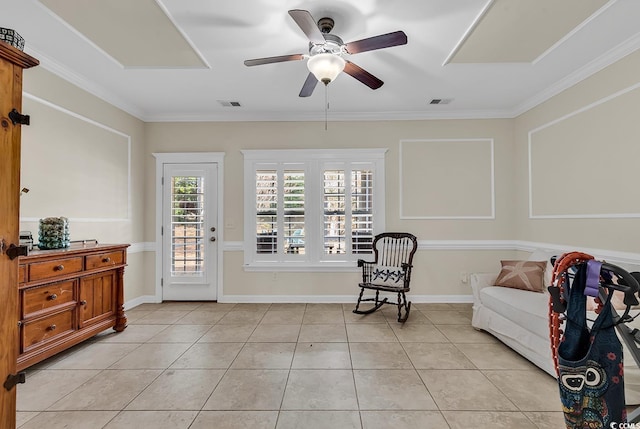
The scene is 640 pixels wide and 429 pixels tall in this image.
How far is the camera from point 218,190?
4.41 metres

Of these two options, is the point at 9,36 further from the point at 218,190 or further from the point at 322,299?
the point at 322,299

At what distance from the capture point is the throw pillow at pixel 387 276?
370 centimetres

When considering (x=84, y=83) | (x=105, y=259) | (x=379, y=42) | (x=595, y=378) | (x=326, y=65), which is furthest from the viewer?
(x=84, y=83)

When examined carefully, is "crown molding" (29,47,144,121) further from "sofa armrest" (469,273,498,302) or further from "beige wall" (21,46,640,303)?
"sofa armrest" (469,273,498,302)

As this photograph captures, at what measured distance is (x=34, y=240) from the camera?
2850 millimetres

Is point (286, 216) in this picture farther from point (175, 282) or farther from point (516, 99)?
point (516, 99)

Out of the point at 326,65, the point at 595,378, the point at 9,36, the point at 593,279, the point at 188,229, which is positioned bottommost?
the point at 595,378

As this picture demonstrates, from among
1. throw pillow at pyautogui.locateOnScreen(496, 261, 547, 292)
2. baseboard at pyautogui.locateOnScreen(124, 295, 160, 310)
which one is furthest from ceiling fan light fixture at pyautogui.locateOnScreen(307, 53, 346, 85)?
baseboard at pyautogui.locateOnScreen(124, 295, 160, 310)

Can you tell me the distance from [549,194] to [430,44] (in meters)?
2.37

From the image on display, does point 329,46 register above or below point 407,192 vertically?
above

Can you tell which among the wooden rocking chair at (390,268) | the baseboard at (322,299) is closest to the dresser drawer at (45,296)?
the baseboard at (322,299)

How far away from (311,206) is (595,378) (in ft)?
11.3

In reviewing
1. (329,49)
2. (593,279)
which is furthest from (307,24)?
(593,279)

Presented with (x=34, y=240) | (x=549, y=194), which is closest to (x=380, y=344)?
(x=549, y=194)
